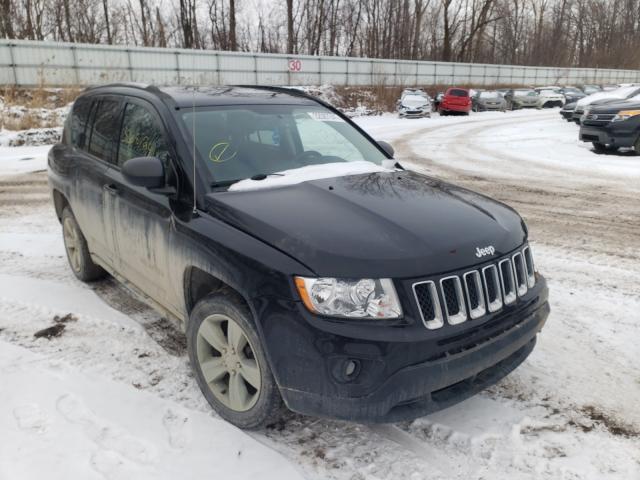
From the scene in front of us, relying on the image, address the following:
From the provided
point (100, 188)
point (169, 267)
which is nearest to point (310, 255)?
point (169, 267)

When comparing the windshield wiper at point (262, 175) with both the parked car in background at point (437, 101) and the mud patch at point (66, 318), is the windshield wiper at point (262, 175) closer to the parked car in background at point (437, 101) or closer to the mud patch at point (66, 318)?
the mud patch at point (66, 318)

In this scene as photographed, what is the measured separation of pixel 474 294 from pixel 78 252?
148 inches

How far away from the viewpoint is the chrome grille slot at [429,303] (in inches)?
93.3

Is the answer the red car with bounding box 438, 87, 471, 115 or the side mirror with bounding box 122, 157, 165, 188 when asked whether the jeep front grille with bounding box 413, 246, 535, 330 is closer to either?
the side mirror with bounding box 122, 157, 165, 188

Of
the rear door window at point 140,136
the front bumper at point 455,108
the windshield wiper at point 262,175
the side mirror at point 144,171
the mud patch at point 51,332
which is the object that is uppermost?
the rear door window at point 140,136

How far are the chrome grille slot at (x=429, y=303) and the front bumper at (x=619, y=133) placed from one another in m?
12.7

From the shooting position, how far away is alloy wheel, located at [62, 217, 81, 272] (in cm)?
480

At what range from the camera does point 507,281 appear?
2738 millimetres

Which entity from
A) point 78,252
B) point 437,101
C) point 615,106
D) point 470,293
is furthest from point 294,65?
point 470,293

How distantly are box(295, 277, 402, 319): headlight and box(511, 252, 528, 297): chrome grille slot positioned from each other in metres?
0.86

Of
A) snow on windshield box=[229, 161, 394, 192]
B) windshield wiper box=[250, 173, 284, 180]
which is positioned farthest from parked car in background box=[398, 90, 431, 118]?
windshield wiper box=[250, 173, 284, 180]

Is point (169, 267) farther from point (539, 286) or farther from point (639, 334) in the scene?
point (639, 334)

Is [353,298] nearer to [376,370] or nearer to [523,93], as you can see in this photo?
[376,370]

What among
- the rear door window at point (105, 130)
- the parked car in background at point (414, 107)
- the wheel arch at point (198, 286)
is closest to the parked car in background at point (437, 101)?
the parked car in background at point (414, 107)
